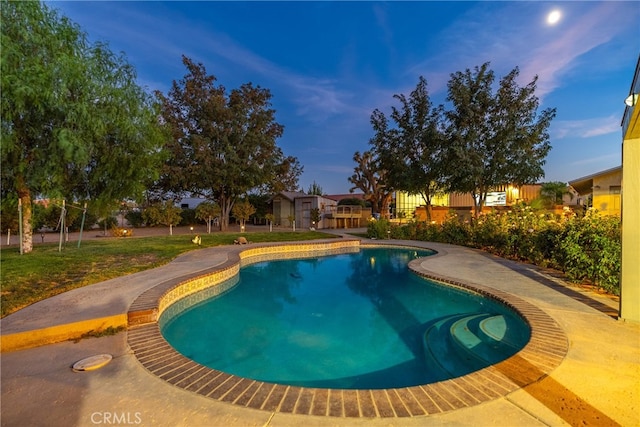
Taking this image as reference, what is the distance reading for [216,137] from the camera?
18156mm

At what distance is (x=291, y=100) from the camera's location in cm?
2694

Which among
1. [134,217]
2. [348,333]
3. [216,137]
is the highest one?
[216,137]

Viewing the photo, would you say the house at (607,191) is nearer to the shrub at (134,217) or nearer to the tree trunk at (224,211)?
the tree trunk at (224,211)

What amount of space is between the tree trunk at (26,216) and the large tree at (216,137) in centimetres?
912

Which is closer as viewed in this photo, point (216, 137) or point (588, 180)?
point (588, 180)

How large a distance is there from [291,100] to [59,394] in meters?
27.3

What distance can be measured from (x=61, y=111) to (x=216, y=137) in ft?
37.2

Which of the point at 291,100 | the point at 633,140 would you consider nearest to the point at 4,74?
the point at 633,140

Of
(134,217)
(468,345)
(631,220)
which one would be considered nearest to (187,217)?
(134,217)

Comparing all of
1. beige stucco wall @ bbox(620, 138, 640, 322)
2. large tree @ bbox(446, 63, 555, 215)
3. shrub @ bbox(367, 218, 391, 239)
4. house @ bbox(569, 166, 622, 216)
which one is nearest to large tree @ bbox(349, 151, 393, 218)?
shrub @ bbox(367, 218, 391, 239)

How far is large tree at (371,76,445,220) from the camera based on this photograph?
50.0 ft

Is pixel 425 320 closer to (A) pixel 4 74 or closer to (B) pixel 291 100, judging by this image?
(A) pixel 4 74

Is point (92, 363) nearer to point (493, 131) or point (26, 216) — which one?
point (26, 216)

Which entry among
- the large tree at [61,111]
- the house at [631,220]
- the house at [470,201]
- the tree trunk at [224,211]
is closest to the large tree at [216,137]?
the tree trunk at [224,211]
